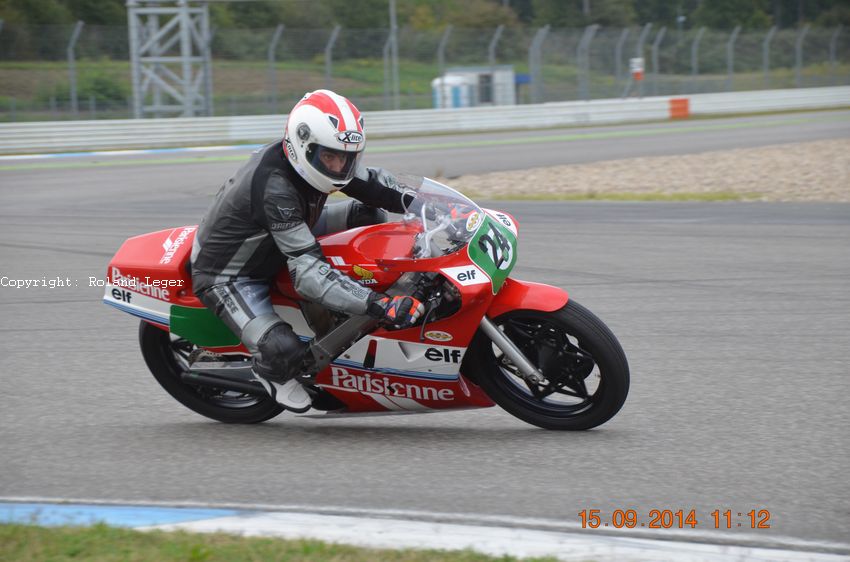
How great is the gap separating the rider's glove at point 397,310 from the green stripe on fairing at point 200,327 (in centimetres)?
94

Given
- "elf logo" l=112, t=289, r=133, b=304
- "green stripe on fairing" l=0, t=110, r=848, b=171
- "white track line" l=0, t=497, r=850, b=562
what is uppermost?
"elf logo" l=112, t=289, r=133, b=304

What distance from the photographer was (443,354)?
4.84 m

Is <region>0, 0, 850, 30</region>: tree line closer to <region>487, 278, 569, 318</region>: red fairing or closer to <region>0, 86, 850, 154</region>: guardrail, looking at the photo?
<region>0, 86, 850, 154</region>: guardrail

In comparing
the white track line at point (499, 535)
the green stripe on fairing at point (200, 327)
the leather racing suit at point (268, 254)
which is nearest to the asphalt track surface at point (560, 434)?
the white track line at point (499, 535)

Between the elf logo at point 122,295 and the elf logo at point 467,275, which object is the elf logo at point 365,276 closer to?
the elf logo at point 467,275

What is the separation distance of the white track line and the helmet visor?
146cm

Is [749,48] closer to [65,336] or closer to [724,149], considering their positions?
[724,149]

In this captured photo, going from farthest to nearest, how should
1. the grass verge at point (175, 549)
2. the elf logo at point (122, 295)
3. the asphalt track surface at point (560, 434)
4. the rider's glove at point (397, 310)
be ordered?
1. the elf logo at point (122, 295)
2. the rider's glove at point (397, 310)
3. the asphalt track surface at point (560, 434)
4. the grass verge at point (175, 549)

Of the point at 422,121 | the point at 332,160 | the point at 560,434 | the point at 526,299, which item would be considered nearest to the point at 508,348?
the point at 526,299

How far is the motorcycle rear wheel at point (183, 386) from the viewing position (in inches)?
211

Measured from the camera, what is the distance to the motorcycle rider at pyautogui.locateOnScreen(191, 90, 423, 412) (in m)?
4.58

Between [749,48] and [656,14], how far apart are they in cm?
3152

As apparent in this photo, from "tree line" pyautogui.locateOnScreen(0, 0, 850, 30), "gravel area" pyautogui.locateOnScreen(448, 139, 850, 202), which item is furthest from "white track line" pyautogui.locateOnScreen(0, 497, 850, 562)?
"tree line" pyautogui.locateOnScreen(0, 0, 850, 30)

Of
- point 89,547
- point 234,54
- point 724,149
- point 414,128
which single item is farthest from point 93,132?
point 89,547
